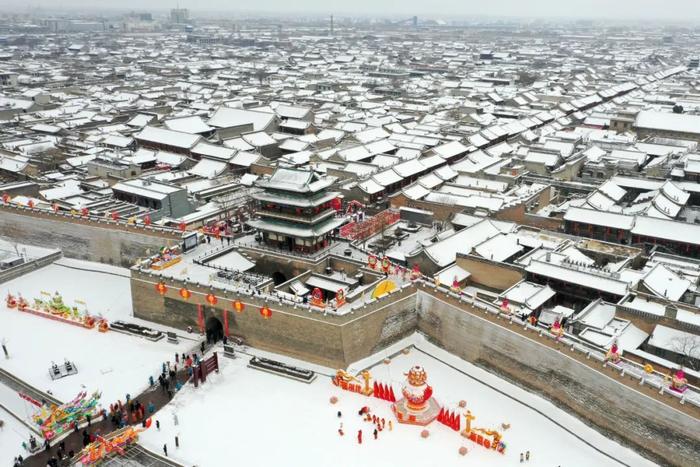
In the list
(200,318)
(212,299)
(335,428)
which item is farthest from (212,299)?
(335,428)

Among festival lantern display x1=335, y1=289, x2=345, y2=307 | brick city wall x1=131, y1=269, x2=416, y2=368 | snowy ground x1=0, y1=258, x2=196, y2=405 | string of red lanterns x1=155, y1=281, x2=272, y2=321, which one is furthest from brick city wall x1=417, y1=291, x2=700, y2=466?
snowy ground x1=0, y1=258, x2=196, y2=405

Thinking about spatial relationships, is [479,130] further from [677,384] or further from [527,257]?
[677,384]

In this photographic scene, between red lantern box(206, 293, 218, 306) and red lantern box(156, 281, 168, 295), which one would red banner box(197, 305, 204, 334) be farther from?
red lantern box(156, 281, 168, 295)

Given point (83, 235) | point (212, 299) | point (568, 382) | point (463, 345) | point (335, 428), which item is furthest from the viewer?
point (83, 235)

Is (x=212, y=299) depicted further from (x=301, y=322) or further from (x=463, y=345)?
(x=463, y=345)

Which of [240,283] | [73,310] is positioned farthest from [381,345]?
[73,310]
